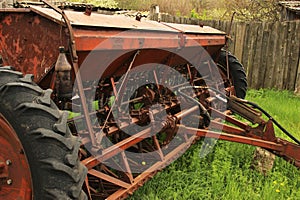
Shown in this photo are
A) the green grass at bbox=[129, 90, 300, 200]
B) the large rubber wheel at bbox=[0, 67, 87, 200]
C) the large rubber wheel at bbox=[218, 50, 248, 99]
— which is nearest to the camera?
the large rubber wheel at bbox=[0, 67, 87, 200]

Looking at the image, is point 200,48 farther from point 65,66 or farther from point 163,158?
point 65,66

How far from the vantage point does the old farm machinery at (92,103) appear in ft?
5.90

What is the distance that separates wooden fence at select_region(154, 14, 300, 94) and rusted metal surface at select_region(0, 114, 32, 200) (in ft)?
24.9

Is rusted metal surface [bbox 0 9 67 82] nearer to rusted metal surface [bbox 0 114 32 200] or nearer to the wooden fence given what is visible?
rusted metal surface [bbox 0 114 32 200]

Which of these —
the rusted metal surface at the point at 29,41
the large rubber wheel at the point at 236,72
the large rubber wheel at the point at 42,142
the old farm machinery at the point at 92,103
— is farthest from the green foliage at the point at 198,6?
the large rubber wheel at the point at 42,142

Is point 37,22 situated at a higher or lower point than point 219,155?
higher

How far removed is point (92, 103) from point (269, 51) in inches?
260

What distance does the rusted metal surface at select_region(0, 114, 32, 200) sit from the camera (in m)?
1.86

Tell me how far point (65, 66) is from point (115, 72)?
1.15 metres

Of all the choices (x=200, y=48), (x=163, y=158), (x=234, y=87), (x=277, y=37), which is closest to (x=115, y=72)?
(x=163, y=158)

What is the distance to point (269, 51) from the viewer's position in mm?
8461

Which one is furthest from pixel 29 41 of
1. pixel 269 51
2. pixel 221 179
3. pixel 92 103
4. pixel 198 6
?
pixel 198 6

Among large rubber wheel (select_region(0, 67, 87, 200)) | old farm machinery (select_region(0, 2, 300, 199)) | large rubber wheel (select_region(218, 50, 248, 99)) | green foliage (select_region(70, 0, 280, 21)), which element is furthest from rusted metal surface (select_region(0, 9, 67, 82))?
green foliage (select_region(70, 0, 280, 21))

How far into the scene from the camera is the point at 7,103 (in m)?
1.82
